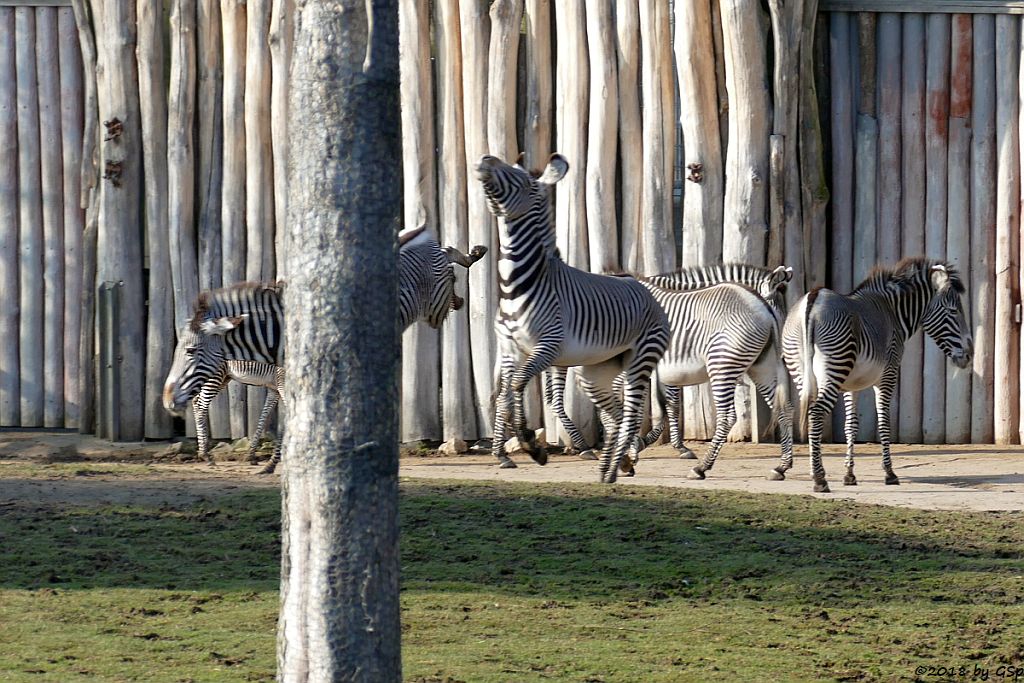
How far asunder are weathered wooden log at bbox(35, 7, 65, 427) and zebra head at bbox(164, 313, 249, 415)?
11.0 ft

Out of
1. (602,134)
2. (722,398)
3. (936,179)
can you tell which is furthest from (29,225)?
(936,179)

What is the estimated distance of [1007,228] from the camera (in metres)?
12.7

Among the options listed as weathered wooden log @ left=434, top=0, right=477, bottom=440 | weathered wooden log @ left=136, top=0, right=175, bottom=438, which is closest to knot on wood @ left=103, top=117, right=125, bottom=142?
weathered wooden log @ left=136, top=0, right=175, bottom=438

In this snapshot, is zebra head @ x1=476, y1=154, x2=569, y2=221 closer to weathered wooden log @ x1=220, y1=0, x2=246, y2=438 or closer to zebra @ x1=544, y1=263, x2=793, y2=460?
zebra @ x1=544, y1=263, x2=793, y2=460

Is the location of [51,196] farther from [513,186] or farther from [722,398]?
[722,398]

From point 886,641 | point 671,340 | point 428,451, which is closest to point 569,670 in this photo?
point 886,641

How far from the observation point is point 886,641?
6363 millimetres

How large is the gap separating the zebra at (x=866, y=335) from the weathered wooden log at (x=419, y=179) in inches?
141

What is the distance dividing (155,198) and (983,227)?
24.6ft

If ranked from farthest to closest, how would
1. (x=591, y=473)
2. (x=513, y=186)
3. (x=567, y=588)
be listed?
(x=591, y=473)
(x=513, y=186)
(x=567, y=588)

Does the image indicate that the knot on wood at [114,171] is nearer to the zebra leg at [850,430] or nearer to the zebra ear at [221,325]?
the zebra ear at [221,325]

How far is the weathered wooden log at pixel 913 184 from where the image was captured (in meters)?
12.8

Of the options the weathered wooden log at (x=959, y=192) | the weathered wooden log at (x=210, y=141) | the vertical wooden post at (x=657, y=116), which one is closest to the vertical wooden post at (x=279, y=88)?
the weathered wooden log at (x=210, y=141)

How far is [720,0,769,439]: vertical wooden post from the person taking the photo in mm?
12641
